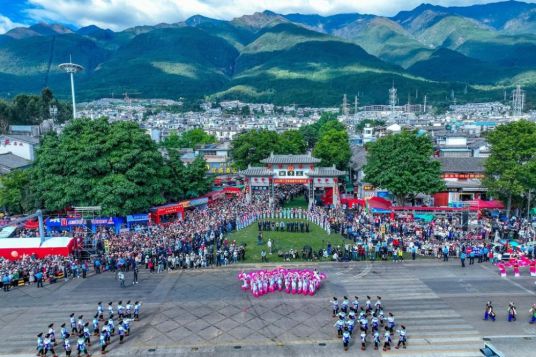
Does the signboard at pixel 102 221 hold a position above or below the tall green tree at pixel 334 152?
below

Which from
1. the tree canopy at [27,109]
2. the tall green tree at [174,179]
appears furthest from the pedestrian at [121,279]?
the tree canopy at [27,109]

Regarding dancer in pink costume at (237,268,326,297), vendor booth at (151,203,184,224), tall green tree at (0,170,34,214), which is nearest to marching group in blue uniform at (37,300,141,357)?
dancer in pink costume at (237,268,326,297)

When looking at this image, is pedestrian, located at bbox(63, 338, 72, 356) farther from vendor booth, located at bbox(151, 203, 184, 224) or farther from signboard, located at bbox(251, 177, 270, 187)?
signboard, located at bbox(251, 177, 270, 187)

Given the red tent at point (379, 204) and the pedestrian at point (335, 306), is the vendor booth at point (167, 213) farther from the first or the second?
the pedestrian at point (335, 306)

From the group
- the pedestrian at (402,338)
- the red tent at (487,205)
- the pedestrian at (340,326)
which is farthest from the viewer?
the red tent at (487,205)

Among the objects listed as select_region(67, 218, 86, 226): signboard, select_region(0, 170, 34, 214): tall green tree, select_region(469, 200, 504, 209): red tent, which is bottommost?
select_region(67, 218, 86, 226): signboard
